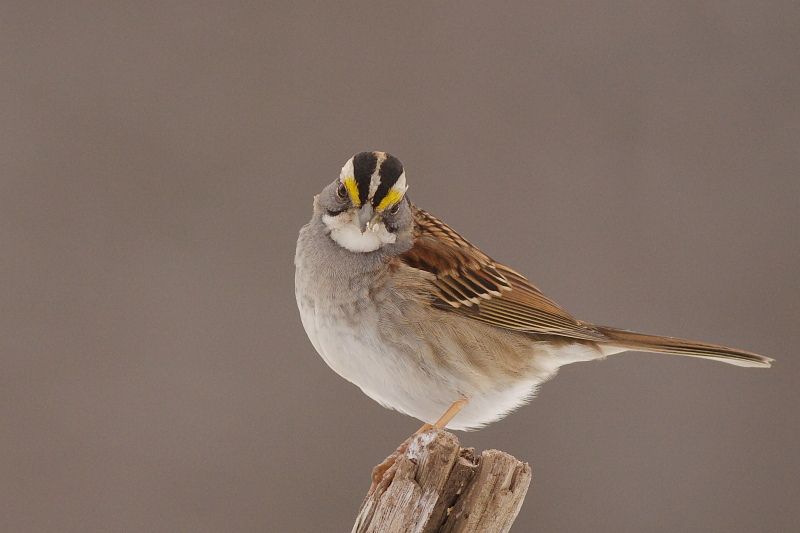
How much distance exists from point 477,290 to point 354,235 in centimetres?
59

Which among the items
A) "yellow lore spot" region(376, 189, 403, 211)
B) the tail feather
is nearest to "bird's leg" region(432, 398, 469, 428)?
the tail feather

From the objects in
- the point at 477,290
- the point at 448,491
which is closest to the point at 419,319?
the point at 477,290

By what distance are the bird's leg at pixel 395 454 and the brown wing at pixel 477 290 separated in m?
0.38

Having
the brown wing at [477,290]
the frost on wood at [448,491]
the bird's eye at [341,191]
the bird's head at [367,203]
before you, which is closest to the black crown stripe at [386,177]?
the bird's head at [367,203]

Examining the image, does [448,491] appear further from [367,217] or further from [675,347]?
[675,347]

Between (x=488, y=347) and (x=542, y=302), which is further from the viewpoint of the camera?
(x=542, y=302)

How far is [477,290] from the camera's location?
3.60 metres

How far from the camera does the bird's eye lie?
3.29m

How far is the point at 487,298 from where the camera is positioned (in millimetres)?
3605

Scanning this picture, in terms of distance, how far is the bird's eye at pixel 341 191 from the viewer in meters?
3.29

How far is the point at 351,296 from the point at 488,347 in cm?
60

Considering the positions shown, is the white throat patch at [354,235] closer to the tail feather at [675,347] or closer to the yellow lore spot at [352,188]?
the yellow lore spot at [352,188]

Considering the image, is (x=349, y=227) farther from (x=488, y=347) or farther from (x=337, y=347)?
(x=488, y=347)

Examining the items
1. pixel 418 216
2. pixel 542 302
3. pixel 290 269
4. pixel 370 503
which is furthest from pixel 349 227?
pixel 290 269
